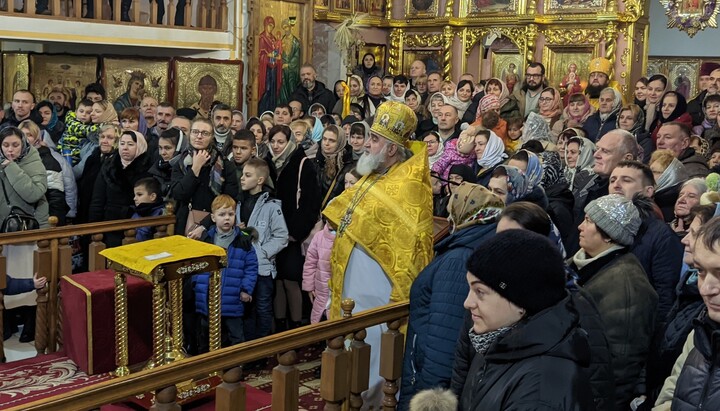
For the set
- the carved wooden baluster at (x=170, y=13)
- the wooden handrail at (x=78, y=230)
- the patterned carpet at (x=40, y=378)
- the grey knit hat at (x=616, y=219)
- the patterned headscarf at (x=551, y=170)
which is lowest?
the patterned carpet at (x=40, y=378)

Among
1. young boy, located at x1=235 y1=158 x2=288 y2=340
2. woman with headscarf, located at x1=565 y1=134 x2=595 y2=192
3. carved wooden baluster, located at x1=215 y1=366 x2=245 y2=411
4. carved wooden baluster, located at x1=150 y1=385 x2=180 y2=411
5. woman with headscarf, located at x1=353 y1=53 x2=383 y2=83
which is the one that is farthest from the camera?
woman with headscarf, located at x1=353 y1=53 x2=383 y2=83

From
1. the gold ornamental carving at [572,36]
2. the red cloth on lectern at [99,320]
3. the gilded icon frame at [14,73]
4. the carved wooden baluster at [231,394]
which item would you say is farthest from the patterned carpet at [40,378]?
the gold ornamental carving at [572,36]

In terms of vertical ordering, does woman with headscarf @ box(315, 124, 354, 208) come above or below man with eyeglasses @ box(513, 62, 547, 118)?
below

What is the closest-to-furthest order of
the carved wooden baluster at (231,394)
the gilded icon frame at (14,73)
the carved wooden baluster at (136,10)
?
the carved wooden baluster at (231,394), the gilded icon frame at (14,73), the carved wooden baluster at (136,10)

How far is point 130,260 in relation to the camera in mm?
3910

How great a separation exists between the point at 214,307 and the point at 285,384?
1.30 meters

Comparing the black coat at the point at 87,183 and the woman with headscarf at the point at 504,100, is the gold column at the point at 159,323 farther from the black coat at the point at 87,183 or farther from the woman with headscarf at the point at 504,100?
the woman with headscarf at the point at 504,100

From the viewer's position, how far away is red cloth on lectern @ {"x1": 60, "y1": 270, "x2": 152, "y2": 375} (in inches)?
173

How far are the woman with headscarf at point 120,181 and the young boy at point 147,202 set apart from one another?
227 mm

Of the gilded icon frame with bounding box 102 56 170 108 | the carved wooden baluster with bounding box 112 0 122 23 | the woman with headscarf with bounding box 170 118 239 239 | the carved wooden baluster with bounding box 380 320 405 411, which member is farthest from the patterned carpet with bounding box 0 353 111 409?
the carved wooden baluster with bounding box 112 0 122 23

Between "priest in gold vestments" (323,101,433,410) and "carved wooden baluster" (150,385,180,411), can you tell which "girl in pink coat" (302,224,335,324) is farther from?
"carved wooden baluster" (150,385,180,411)

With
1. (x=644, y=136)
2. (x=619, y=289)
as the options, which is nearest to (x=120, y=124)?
(x=644, y=136)

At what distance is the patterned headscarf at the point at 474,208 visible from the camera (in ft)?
10.2

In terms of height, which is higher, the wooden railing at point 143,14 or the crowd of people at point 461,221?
the wooden railing at point 143,14
